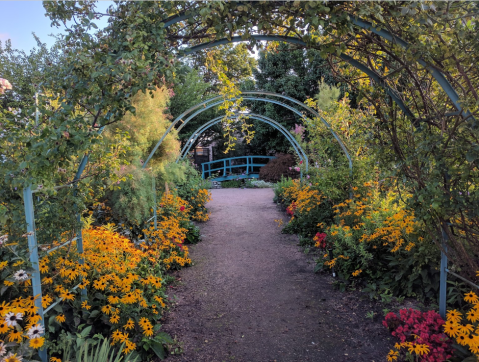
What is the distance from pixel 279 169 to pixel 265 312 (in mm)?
10175

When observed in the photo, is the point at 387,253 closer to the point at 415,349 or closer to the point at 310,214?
the point at 415,349

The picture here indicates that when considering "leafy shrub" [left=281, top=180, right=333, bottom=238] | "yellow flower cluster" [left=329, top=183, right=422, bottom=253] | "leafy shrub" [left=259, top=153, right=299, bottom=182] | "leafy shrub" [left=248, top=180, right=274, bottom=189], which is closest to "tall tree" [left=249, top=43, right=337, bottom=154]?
"leafy shrub" [left=259, top=153, right=299, bottom=182]

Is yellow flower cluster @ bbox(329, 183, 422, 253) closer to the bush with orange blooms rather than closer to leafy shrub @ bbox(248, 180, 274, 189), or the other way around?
the bush with orange blooms

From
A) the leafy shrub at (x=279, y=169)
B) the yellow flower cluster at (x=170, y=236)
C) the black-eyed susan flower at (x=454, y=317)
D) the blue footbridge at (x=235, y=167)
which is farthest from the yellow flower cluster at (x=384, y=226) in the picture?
the blue footbridge at (x=235, y=167)

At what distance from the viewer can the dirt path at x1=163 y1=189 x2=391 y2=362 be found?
8.19 ft

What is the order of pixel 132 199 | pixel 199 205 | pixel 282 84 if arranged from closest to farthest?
pixel 132 199
pixel 199 205
pixel 282 84

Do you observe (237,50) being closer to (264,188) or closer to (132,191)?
(132,191)

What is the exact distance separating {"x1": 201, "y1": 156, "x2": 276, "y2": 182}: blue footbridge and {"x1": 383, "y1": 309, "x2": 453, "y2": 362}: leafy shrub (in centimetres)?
1180

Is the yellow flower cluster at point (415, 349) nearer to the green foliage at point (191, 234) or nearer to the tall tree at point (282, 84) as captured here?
the green foliage at point (191, 234)

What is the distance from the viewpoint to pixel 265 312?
313 cm

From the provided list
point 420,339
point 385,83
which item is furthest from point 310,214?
point 420,339

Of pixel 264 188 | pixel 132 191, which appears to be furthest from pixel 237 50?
pixel 264 188

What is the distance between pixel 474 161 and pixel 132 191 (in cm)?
345

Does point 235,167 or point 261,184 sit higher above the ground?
point 235,167
